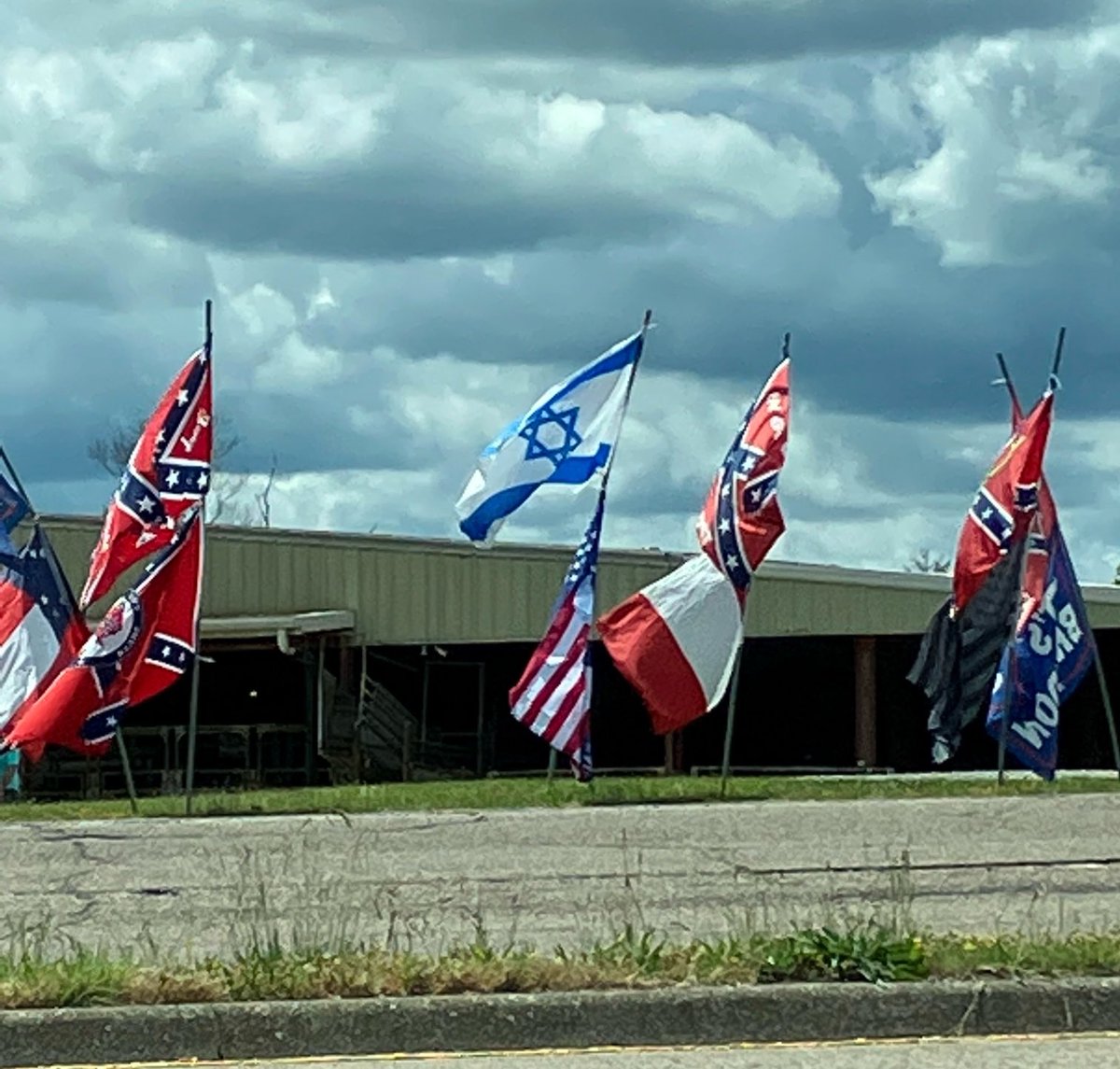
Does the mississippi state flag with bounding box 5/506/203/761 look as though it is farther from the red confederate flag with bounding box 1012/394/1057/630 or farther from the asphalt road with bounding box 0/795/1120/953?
the red confederate flag with bounding box 1012/394/1057/630

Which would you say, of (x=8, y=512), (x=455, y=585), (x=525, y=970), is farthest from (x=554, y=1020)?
(x=455, y=585)

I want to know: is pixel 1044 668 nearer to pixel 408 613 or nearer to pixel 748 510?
pixel 748 510

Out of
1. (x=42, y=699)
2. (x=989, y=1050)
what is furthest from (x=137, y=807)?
(x=989, y=1050)

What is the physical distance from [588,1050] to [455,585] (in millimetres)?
25728

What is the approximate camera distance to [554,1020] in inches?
319

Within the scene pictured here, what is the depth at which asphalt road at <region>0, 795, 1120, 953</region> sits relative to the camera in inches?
442

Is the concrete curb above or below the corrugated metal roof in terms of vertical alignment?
below

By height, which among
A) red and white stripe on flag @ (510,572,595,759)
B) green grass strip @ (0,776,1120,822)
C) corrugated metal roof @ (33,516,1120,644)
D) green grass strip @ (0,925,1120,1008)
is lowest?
green grass strip @ (0,776,1120,822)

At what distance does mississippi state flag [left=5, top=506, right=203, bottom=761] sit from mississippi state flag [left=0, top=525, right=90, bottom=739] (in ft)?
1.05

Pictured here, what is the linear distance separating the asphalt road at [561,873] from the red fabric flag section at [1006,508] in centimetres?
286

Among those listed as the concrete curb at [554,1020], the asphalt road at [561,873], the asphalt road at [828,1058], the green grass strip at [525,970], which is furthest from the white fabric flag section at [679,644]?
the asphalt road at [828,1058]

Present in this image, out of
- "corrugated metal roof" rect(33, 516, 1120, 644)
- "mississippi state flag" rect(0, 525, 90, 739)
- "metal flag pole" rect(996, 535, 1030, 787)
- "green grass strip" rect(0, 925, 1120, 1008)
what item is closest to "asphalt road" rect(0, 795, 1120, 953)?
"green grass strip" rect(0, 925, 1120, 1008)

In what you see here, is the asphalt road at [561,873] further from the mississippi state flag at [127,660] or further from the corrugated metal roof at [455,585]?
the corrugated metal roof at [455,585]

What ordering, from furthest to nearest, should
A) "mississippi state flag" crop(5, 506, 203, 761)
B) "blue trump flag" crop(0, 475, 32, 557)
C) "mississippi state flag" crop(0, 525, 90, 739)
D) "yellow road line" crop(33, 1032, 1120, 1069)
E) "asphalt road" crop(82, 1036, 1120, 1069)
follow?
"blue trump flag" crop(0, 475, 32, 557)
"mississippi state flag" crop(0, 525, 90, 739)
"mississippi state flag" crop(5, 506, 203, 761)
"yellow road line" crop(33, 1032, 1120, 1069)
"asphalt road" crop(82, 1036, 1120, 1069)
